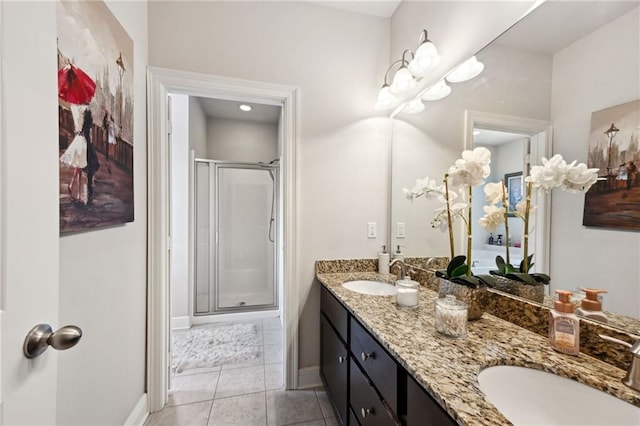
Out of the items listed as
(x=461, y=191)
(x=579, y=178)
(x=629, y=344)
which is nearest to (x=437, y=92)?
(x=461, y=191)

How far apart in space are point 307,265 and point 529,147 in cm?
138

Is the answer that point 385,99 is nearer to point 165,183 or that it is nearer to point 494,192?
point 494,192

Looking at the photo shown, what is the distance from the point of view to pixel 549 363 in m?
0.72

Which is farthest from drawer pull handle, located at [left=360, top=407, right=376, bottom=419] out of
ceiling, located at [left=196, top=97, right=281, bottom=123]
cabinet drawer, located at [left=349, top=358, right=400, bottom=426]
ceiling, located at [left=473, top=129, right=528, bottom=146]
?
ceiling, located at [left=196, top=97, right=281, bottom=123]

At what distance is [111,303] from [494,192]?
6.04 feet

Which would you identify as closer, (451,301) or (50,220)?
(50,220)

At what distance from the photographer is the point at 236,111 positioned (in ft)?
11.0

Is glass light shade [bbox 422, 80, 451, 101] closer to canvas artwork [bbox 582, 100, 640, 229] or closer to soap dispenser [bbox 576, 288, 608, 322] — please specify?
canvas artwork [bbox 582, 100, 640, 229]

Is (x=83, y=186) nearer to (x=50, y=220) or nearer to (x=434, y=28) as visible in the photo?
(x=50, y=220)

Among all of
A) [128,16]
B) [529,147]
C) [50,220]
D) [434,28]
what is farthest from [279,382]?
[434,28]

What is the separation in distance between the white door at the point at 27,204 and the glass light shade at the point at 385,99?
164 cm

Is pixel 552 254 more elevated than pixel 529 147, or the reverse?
pixel 529 147

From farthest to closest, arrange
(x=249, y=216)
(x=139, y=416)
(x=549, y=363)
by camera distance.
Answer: (x=249, y=216) < (x=139, y=416) < (x=549, y=363)

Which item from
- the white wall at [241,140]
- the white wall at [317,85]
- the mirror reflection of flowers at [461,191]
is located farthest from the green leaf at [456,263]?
the white wall at [241,140]
